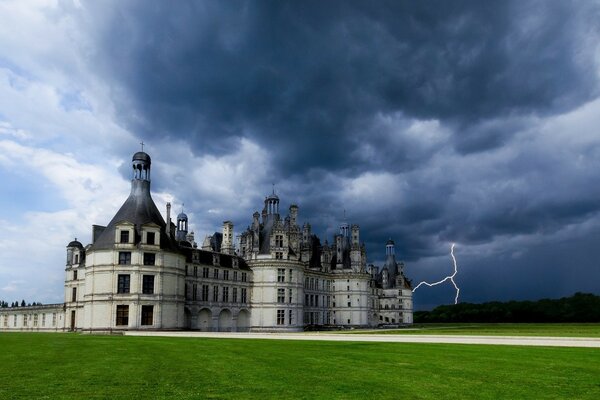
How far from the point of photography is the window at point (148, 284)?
5850 centimetres

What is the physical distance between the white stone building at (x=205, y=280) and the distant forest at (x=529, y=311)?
33.5m

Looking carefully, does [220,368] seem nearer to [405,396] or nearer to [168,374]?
[168,374]

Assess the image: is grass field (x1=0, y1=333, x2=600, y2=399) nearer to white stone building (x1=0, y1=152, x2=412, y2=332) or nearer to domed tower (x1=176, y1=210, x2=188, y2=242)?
white stone building (x1=0, y1=152, x2=412, y2=332)

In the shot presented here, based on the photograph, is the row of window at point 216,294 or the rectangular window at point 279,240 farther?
the rectangular window at point 279,240

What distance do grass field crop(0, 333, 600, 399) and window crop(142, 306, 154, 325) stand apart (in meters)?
35.4

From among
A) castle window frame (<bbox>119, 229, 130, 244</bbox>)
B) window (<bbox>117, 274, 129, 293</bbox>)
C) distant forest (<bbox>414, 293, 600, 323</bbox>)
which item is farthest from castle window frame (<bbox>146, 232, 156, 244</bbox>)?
distant forest (<bbox>414, 293, 600, 323</bbox>)

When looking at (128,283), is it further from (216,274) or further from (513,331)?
(513,331)

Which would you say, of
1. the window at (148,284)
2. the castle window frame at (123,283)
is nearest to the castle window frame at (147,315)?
the window at (148,284)

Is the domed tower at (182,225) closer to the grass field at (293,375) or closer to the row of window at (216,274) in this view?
the row of window at (216,274)

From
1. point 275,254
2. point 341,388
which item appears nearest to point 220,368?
point 341,388

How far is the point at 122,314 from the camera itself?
57531mm

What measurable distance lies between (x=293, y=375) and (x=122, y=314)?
45.7m

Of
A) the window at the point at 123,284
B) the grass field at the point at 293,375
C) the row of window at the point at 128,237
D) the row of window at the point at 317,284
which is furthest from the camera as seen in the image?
the row of window at the point at 317,284

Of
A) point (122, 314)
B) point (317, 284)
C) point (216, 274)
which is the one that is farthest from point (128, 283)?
point (317, 284)
